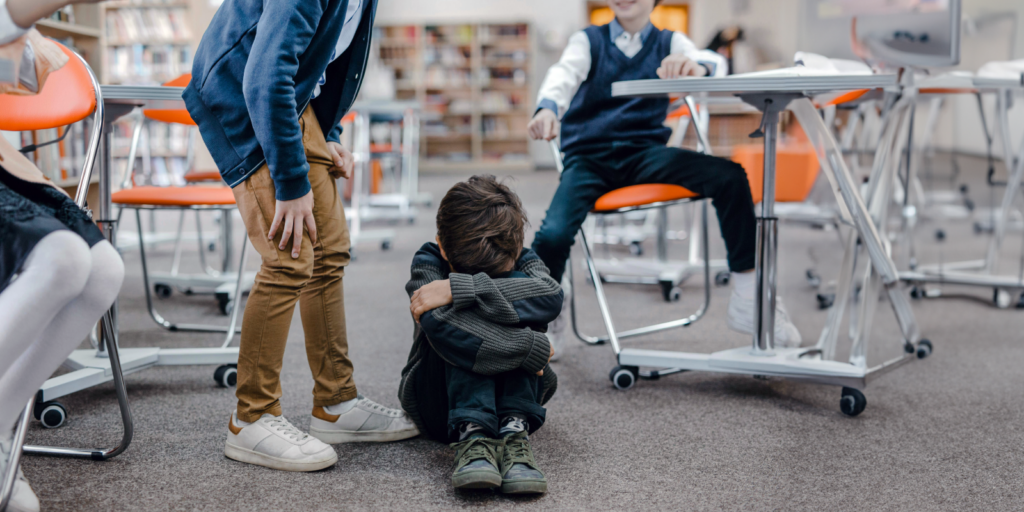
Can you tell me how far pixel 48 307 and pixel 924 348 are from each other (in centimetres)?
191

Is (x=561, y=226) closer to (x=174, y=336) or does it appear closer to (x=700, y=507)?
(x=700, y=507)

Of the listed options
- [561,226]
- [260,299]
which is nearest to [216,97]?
[260,299]

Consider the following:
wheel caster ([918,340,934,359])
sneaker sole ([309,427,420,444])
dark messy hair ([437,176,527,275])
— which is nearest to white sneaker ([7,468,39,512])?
sneaker sole ([309,427,420,444])

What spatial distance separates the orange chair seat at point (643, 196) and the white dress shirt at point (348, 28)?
0.74m

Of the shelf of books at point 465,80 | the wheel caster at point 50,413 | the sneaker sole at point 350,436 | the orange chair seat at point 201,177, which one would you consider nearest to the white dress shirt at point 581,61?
the sneaker sole at point 350,436

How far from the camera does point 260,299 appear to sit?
119 centimetres

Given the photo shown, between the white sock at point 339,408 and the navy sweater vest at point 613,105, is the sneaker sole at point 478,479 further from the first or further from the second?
the navy sweater vest at point 613,105

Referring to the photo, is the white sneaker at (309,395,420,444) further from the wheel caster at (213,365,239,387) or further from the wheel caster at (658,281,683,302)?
the wheel caster at (658,281,683,302)

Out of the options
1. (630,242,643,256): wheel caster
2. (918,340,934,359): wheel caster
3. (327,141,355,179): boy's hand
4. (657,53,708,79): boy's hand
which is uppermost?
(657,53,708,79): boy's hand

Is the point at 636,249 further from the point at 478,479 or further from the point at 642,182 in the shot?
the point at 478,479

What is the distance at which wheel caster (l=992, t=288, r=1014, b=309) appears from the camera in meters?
2.55

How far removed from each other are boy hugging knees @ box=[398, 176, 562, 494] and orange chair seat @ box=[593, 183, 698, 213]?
461 millimetres

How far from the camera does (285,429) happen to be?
4.12 ft

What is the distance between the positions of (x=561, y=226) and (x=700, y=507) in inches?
29.7
